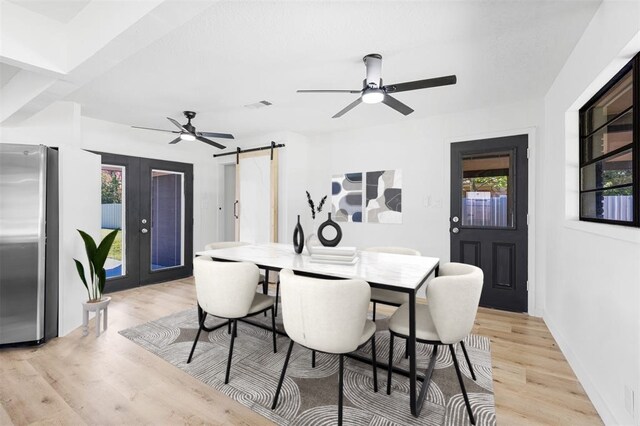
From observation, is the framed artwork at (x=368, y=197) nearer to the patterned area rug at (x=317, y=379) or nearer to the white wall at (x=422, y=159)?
the white wall at (x=422, y=159)

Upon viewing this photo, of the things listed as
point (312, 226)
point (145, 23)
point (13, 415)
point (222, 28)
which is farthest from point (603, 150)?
point (13, 415)

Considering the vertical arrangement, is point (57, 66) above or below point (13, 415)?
above

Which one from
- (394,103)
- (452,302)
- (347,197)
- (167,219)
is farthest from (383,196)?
(167,219)

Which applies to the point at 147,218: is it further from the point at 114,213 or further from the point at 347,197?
the point at 347,197

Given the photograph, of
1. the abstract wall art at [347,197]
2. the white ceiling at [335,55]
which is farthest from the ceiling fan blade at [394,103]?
the abstract wall art at [347,197]

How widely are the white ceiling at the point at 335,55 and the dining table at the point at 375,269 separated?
1.64 metres

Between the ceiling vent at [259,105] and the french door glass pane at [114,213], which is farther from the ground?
the ceiling vent at [259,105]

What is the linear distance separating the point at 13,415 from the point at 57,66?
228 cm

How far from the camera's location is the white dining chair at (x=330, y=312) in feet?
5.25

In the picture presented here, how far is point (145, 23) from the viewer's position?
1.53m

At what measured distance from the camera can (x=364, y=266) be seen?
2.15 meters

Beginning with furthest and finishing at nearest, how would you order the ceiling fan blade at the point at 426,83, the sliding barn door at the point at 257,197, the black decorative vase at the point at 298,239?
1. the sliding barn door at the point at 257,197
2. the black decorative vase at the point at 298,239
3. the ceiling fan blade at the point at 426,83

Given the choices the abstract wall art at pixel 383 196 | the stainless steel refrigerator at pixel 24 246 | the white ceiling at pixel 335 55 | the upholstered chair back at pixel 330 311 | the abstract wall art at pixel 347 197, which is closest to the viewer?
the upholstered chair back at pixel 330 311

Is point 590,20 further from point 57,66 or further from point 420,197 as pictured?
point 57,66
